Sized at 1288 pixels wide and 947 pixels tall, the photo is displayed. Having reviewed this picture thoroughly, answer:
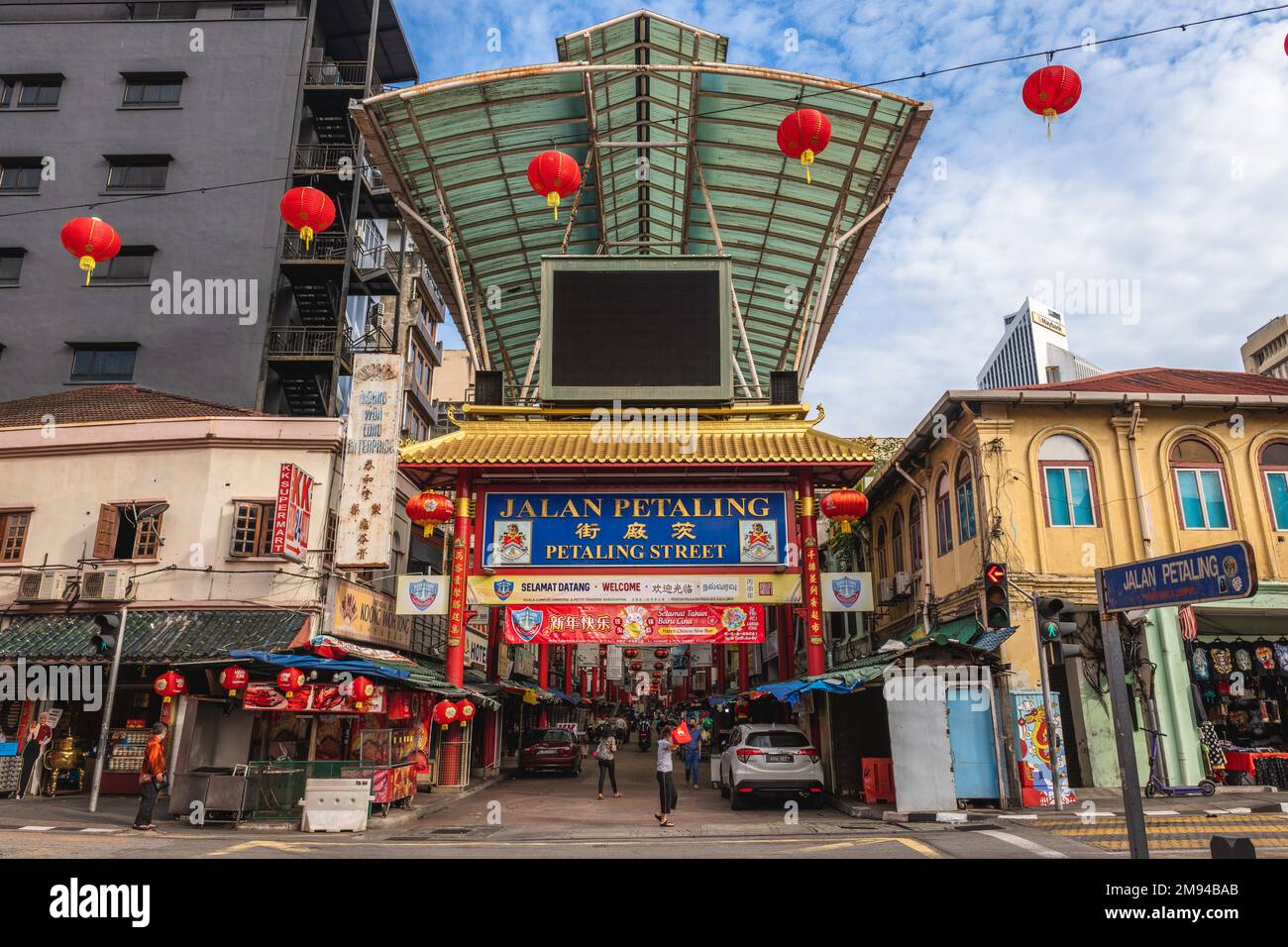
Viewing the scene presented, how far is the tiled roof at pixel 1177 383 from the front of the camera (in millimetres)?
20344

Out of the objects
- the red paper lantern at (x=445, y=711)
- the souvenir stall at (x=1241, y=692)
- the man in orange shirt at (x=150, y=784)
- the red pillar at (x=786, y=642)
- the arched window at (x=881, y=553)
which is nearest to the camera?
the man in orange shirt at (x=150, y=784)

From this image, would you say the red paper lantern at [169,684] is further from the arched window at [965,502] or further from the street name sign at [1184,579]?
the arched window at [965,502]

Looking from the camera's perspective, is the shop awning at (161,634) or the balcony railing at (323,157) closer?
the shop awning at (161,634)

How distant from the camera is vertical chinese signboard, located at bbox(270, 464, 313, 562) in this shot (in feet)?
63.7

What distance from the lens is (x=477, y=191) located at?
25.8 m

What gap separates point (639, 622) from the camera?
2002 cm

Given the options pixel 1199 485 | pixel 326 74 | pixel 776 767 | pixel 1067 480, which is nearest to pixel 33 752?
pixel 776 767

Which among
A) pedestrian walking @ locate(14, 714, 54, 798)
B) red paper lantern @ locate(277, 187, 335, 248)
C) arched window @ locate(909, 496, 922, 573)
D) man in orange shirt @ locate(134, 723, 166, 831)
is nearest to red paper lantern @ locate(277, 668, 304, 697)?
man in orange shirt @ locate(134, 723, 166, 831)

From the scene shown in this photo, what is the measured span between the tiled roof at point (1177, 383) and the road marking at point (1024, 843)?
10380 millimetres

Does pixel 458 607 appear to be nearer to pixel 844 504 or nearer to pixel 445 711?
pixel 445 711

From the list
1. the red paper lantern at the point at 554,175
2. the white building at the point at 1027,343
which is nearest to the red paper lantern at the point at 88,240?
the red paper lantern at the point at 554,175

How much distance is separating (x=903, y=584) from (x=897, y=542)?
2.10m

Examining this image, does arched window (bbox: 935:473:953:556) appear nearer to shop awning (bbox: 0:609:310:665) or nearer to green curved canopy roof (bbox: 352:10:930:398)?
green curved canopy roof (bbox: 352:10:930:398)
